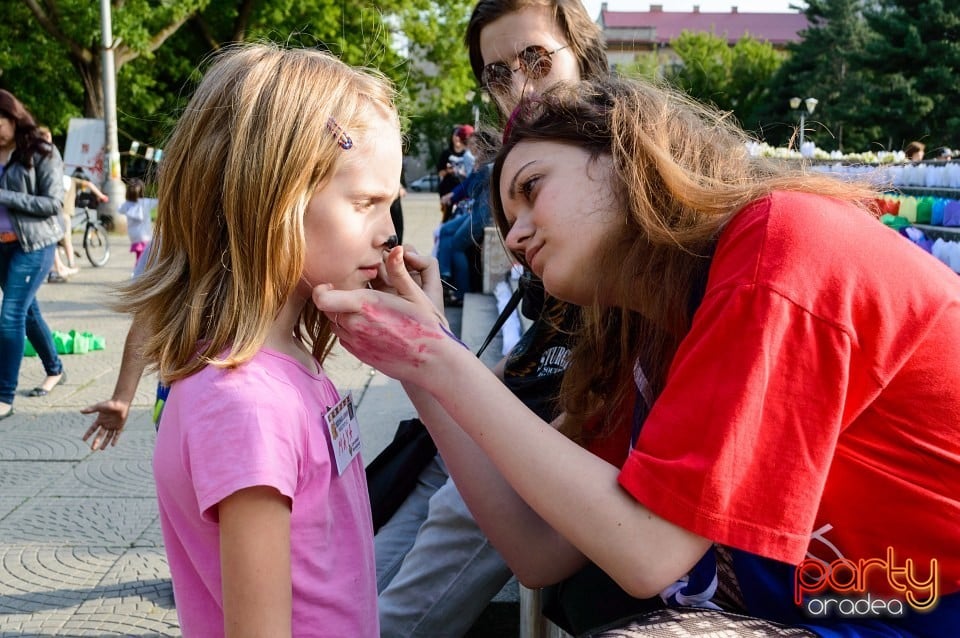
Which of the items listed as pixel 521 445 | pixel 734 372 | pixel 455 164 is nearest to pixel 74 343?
pixel 455 164

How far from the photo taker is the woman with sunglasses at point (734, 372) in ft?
4.12

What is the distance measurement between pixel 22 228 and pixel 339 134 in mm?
4895

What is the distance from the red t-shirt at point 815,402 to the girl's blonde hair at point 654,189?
10 centimetres

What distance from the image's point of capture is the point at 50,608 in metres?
3.13

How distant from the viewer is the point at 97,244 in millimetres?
14328

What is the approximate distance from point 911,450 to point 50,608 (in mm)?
2900

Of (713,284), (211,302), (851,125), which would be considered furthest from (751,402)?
(851,125)

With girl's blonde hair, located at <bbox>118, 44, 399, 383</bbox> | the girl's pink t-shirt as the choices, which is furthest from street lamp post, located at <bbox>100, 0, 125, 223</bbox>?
the girl's pink t-shirt

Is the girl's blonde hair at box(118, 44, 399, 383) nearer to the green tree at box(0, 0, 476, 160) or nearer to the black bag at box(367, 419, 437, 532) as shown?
the black bag at box(367, 419, 437, 532)

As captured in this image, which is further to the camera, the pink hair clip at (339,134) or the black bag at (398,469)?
the black bag at (398,469)

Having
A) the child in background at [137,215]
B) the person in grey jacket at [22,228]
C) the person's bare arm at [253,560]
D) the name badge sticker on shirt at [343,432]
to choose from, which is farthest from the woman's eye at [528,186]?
the child in background at [137,215]

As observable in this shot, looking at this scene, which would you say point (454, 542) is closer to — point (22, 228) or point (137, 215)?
point (22, 228)

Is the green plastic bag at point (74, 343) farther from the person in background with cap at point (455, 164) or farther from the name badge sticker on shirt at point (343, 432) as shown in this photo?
the name badge sticker on shirt at point (343, 432)

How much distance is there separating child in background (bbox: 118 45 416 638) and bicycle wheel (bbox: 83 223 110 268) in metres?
13.0
